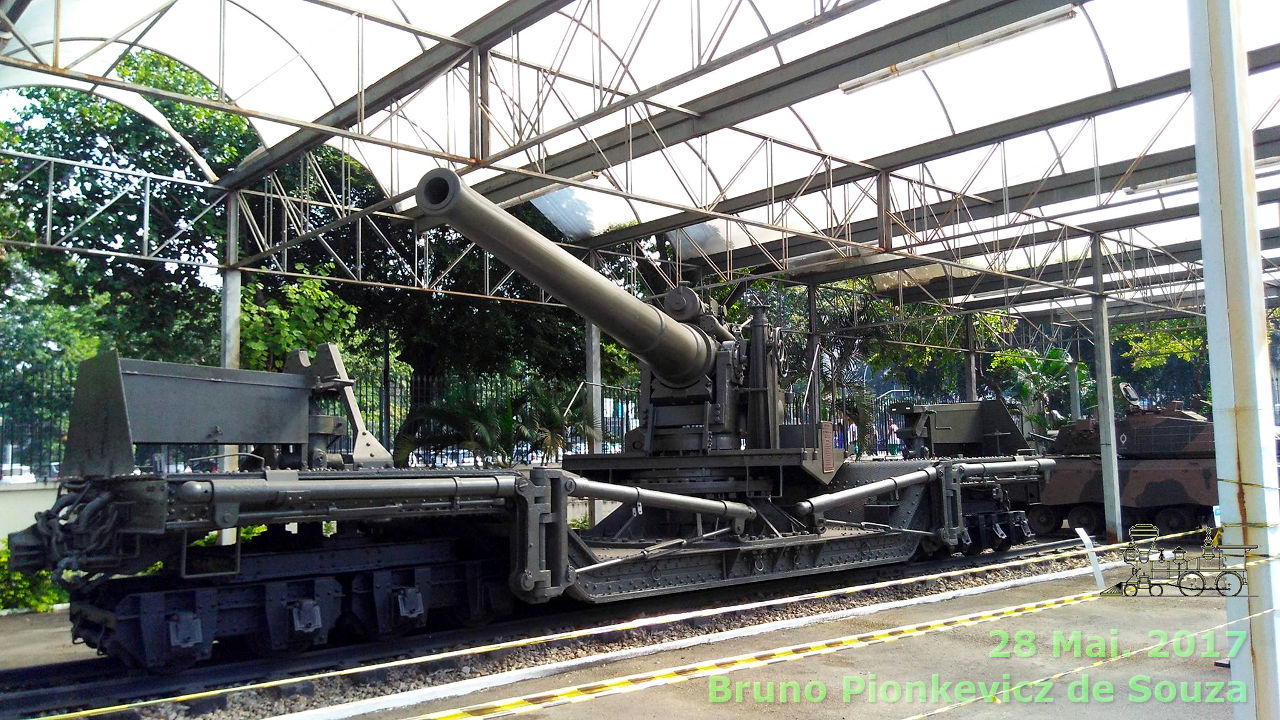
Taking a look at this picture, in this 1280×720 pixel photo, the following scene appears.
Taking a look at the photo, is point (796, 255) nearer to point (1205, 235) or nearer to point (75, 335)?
point (1205, 235)

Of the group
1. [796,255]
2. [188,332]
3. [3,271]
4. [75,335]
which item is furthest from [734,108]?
[75,335]

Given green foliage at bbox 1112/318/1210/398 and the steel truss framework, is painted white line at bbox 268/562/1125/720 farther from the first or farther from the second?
green foliage at bbox 1112/318/1210/398

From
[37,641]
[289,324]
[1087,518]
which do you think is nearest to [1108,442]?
[1087,518]

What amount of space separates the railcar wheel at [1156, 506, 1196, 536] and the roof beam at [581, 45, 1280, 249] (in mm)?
8057

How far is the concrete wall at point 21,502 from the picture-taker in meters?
12.3

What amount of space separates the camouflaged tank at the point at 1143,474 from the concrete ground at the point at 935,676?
8447 millimetres

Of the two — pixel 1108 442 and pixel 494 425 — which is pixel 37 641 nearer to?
pixel 494 425

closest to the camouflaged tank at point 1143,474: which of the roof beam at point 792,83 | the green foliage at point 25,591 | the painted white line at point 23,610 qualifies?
the roof beam at point 792,83

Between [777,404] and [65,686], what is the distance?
Result: 7431 mm

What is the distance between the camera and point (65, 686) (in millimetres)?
6719

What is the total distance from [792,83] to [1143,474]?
33.5 feet

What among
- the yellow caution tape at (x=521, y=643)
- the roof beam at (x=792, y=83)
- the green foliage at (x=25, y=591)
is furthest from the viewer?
the green foliage at (x=25, y=591)

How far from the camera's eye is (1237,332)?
14.9 ft

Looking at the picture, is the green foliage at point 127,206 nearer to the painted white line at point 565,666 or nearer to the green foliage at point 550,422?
the green foliage at point 550,422
